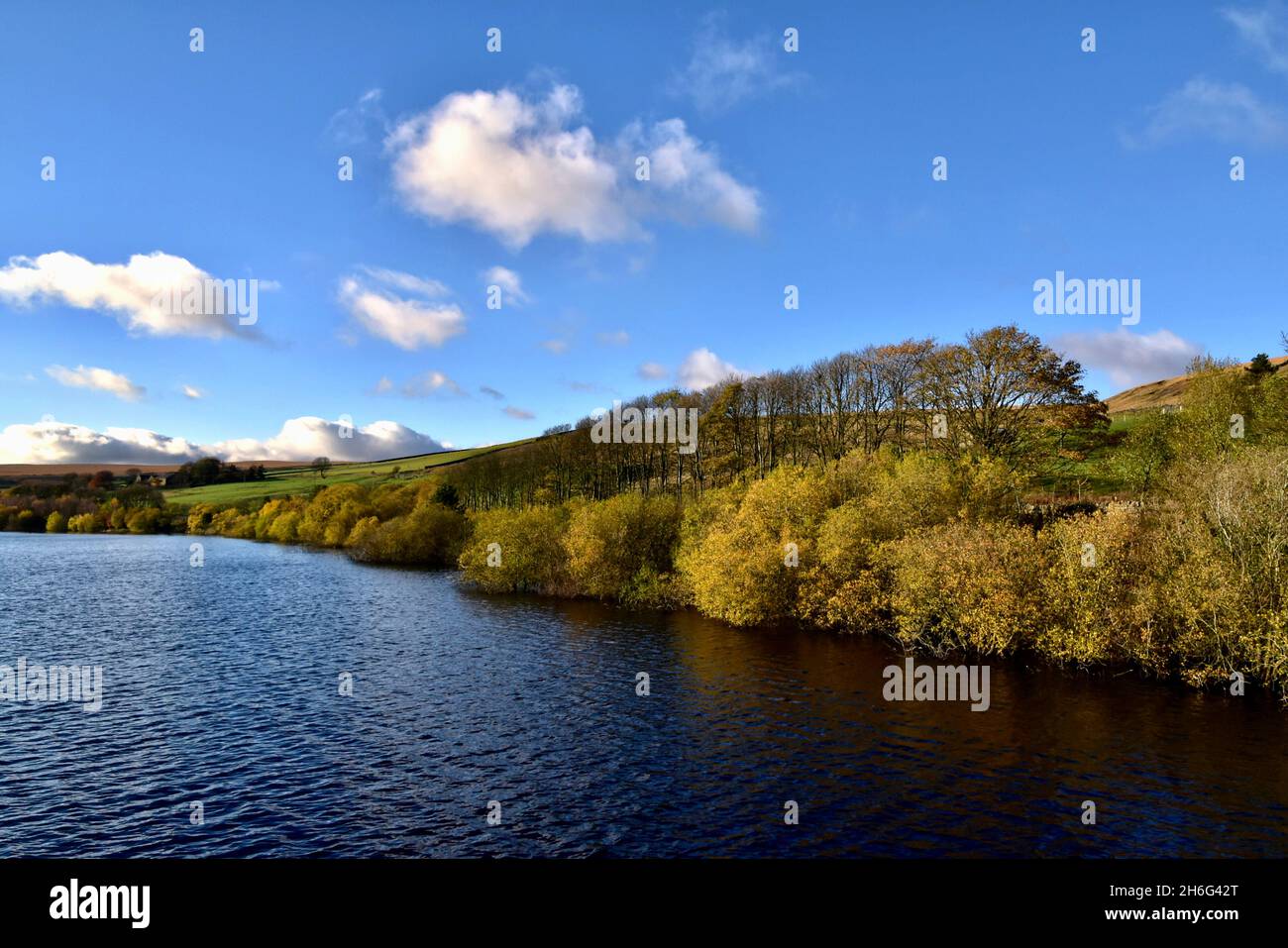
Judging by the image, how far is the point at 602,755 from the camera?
26.2 meters

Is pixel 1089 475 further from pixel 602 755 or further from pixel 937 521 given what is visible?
pixel 602 755

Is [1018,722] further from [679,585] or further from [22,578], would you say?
[22,578]

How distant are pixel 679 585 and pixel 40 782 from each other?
143 ft

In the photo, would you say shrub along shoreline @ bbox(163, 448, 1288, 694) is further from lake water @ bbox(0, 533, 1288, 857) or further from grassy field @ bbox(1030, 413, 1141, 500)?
grassy field @ bbox(1030, 413, 1141, 500)

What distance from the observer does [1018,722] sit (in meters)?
29.4

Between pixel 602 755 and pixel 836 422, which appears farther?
pixel 836 422

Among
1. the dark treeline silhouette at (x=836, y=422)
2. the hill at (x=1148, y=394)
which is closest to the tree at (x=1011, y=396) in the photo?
the dark treeline silhouette at (x=836, y=422)

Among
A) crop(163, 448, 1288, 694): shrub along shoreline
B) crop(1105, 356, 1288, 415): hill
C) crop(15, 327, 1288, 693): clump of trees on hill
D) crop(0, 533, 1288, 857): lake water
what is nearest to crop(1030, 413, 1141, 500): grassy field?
crop(15, 327, 1288, 693): clump of trees on hill

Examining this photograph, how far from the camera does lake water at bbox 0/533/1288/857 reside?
19703 millimetres

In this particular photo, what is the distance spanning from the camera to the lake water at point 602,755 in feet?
64.6

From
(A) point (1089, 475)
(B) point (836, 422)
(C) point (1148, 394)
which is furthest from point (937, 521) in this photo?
(C) point (1148, 394)

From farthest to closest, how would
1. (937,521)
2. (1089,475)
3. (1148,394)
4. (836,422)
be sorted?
(1148,394), (836,422), (1089,475), (937,521)

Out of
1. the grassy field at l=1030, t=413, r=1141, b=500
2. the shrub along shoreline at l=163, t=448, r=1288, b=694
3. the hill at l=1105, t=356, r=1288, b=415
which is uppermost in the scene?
the hill at l=1105, t=356, r=1288, b=415

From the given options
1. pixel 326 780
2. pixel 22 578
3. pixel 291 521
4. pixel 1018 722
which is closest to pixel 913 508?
pixel 1018 722
